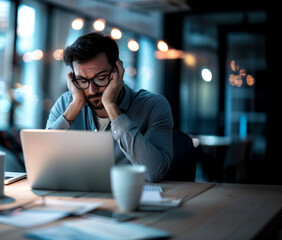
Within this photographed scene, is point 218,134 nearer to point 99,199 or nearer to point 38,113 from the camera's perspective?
point 38,113

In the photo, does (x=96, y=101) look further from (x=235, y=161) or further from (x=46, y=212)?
(x=235, y=161)

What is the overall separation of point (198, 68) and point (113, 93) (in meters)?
5.55

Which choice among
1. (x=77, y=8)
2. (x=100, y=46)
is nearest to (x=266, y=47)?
(x=77, y=8)

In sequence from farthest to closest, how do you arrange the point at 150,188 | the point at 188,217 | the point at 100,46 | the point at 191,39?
the point at 191,39 → the point at 100,46 → the point at 150,188 → the point at 188,217

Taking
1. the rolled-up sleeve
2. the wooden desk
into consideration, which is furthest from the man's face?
the wooden desk

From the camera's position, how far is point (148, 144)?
70.2 inches

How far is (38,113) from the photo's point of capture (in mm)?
6730

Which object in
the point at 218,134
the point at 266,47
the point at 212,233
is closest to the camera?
the point at 212,233

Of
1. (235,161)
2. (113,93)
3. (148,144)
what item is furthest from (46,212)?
(235,161)

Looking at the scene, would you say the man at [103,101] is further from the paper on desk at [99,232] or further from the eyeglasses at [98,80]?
the paper on desk at [99,232]

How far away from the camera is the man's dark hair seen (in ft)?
6.94

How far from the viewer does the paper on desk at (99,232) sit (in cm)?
89

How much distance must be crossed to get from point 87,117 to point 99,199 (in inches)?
37.5

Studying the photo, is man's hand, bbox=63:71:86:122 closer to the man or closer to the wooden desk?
the man
